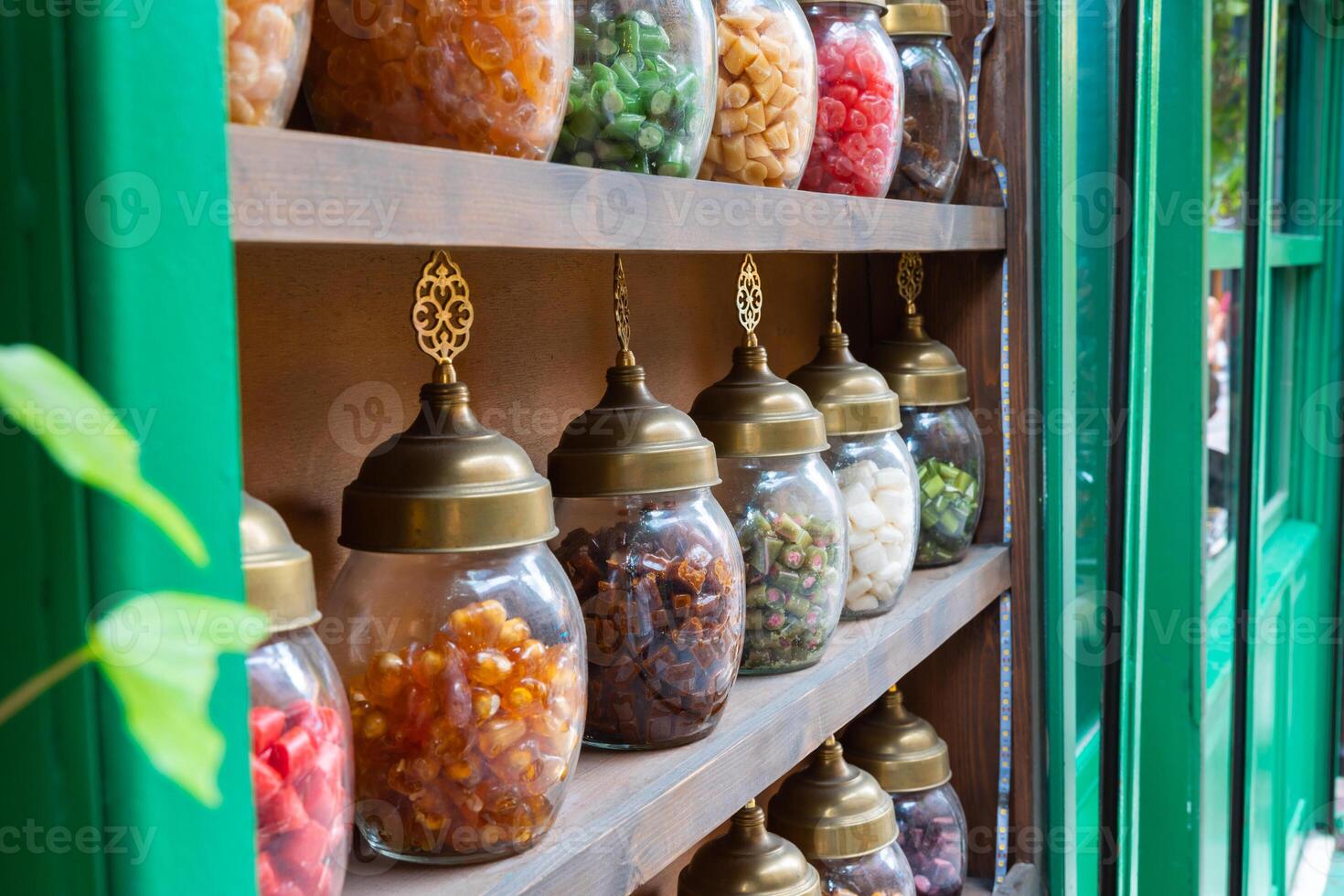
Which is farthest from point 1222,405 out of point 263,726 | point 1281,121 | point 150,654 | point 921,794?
point 150,654

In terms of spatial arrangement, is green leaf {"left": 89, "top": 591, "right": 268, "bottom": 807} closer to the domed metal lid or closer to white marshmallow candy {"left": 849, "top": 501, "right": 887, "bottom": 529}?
white marshmallow candy {"left": 849, "top": 501, "right": 887, "bottom": 529}

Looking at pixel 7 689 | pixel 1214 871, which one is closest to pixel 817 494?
pixel 7 689

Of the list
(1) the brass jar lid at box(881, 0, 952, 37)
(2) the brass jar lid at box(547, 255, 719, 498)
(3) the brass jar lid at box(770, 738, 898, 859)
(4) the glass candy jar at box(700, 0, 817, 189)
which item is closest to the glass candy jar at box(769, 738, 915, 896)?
(3) the brass jar lid at box(770, 738, 898, 859)

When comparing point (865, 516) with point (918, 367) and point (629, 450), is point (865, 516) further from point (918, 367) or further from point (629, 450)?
point (629, 450)

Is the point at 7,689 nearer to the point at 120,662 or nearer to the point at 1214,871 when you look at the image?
the point at 120,662

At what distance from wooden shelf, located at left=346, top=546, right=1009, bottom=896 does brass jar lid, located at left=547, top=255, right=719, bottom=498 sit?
7.2 inches

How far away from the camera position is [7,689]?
40 cm

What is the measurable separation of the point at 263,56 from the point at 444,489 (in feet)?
0.83

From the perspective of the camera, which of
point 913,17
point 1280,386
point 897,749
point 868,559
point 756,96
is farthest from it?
point 1280,386

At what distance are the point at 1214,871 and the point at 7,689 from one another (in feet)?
8.18

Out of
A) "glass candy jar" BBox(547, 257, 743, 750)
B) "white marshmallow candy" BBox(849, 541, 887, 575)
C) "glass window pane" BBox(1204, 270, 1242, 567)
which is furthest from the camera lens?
"glass window pane" BBox(1204, 270, 1242, 567)

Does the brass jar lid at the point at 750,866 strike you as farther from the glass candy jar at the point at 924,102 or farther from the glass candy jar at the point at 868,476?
the glass candy jar at the point at 924,102

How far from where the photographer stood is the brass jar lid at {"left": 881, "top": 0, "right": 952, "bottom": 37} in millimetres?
1316

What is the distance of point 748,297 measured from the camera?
1122 millimetres
